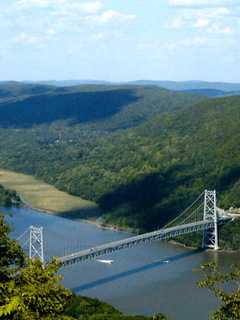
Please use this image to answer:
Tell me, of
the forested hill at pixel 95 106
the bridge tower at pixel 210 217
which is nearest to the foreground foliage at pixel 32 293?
the bridge tower at pixel 210 217

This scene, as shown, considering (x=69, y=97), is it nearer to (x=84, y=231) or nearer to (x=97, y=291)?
(x=84, y=231)

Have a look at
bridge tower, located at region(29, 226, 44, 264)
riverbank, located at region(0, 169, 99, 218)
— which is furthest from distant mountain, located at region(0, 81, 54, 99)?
bridge tower, located at region(29, 226, 44, 264)

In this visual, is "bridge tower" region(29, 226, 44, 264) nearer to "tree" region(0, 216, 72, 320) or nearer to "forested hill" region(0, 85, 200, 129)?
"tree" region(0, 216, 72, 320)

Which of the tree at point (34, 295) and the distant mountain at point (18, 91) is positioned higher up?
the distant mountain at point (18, 91)

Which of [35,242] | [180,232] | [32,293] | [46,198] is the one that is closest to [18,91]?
[46,198]

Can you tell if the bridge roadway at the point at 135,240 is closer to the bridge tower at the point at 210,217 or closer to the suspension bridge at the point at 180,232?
the suspension bridge at the point at 180,232

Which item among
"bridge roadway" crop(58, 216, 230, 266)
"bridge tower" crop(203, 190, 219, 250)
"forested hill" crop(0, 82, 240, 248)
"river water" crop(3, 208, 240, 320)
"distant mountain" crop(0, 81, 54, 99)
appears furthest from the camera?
"distant mountain" crop(0, 81, 54, 99)

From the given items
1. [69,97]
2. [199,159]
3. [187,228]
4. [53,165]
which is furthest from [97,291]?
[69,97]
